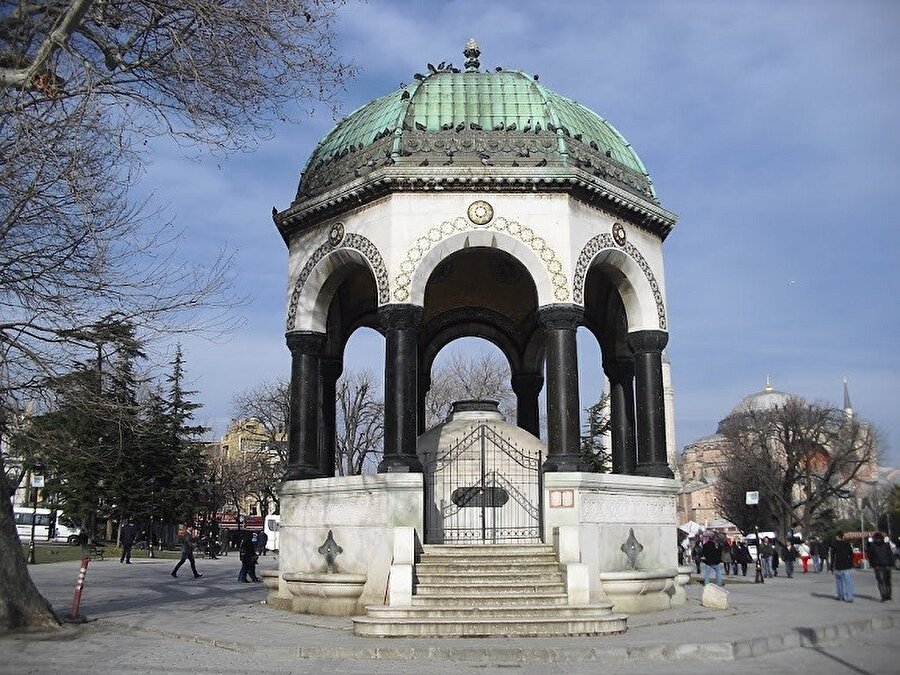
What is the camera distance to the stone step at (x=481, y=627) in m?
11.5

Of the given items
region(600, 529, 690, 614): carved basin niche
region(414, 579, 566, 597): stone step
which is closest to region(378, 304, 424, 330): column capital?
region(414, 579, 566, 597): stone step

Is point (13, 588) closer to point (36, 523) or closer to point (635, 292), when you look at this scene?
point (635, 292)

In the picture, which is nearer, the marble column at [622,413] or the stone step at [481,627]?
the stone step at [481,627]

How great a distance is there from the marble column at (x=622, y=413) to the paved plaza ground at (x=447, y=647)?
13.3ft

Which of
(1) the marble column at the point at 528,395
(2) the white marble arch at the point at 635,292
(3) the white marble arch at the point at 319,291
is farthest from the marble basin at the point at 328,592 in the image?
(1) the marble column at the point at 528,395

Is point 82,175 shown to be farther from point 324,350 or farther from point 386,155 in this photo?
point 324,350

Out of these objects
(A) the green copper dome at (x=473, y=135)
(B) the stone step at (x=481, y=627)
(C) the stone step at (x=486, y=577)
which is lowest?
(B) the stone step at (x=481, y=627)

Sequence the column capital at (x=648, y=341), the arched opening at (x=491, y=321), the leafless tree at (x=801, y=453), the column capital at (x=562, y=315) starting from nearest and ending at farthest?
1. the column capital at (x=562, y=315)
2. the column capital at (x=648, y=341)
3. the arched opening at (x=491, y=321)
4. the leafless tree at (x=801, y=453)

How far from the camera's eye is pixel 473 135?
52.0 ft

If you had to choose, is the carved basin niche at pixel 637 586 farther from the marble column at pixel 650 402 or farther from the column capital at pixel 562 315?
the column capital at pixel 562 315

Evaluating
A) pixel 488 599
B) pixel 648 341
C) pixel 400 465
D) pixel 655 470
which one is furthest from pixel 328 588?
pixel 648 341

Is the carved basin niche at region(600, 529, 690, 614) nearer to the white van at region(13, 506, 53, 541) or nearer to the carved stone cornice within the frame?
the carved stone cornice

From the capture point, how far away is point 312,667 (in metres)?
9.73

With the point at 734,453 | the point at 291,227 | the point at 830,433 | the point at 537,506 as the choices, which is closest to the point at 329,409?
the point at 291,227
